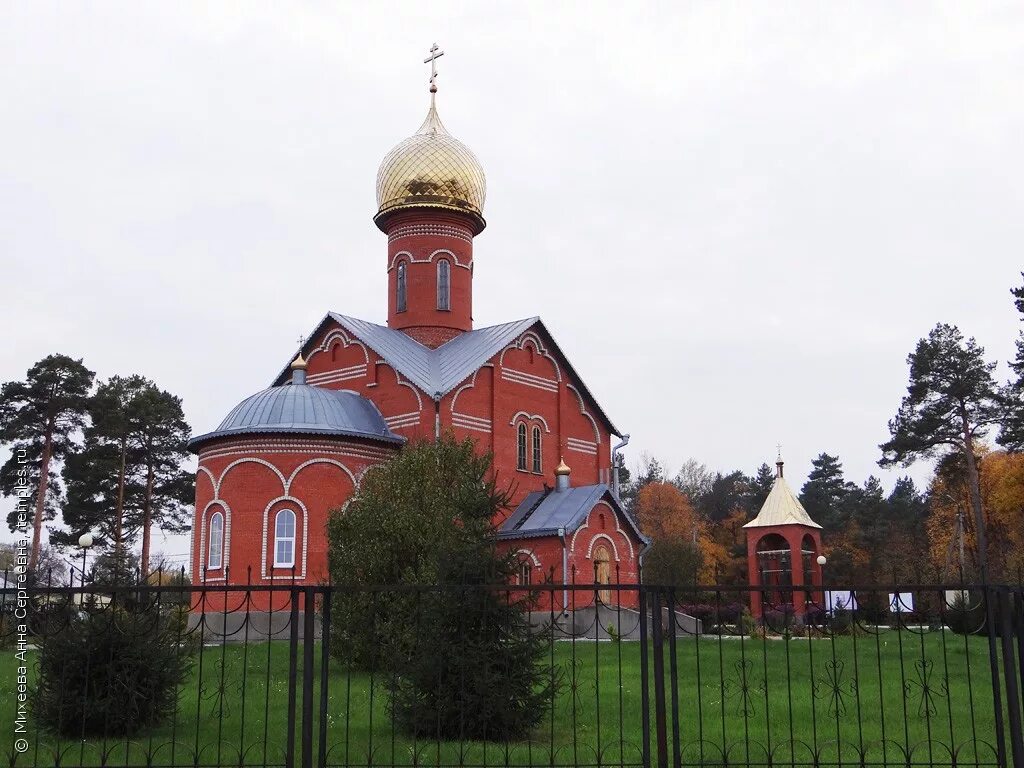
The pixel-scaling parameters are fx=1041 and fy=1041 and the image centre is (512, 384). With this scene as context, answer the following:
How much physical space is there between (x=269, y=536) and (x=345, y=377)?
478cm

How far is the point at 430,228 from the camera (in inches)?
959

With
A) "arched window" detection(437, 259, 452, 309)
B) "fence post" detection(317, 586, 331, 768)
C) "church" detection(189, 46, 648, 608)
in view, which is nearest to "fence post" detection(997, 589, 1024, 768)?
"fence post" detection(317, 586, 331, 768)

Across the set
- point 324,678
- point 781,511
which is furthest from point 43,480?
point 324,678

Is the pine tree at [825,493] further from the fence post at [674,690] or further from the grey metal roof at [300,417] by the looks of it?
the fence post at [674,690]

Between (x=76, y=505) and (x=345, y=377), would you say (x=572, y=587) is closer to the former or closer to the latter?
(x=345, y=377)

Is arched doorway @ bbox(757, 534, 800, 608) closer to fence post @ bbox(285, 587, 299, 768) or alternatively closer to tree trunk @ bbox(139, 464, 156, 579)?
tree trunk @ bbox(139, 464, 156, 579)

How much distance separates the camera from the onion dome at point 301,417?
19.6 metres

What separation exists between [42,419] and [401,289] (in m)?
10.9

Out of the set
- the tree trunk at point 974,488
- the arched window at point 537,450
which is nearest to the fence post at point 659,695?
the arched window at point 537,450

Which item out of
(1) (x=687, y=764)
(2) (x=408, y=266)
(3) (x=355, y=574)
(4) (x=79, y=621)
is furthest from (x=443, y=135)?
(1) (x=687, y=764)

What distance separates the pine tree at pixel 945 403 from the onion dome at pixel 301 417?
16.6m

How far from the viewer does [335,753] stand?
8125mm

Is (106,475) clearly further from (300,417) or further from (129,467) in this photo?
(300,417)

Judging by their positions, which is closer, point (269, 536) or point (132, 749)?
point (132, 749)
